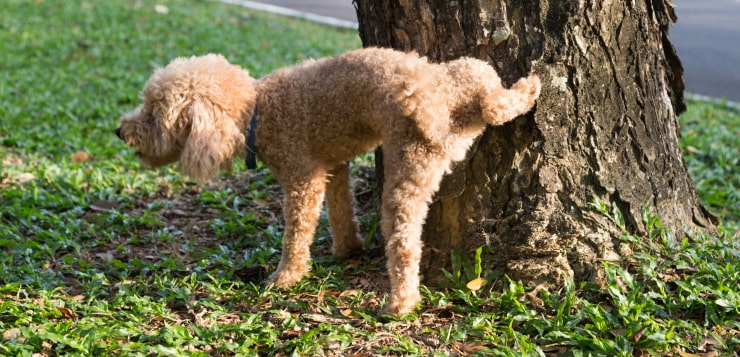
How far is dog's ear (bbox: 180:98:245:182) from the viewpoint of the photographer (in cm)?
351


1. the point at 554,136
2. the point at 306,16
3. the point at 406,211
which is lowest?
the point at 406,211

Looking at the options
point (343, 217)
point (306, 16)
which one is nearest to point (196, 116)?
point (343, 217)

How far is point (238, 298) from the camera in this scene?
3.66 metres

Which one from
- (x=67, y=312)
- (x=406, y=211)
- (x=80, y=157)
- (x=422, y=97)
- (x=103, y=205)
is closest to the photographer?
(x=422, y=97)

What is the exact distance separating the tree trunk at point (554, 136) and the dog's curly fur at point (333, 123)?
226 mm

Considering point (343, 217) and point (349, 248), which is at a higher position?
point (343, 217)

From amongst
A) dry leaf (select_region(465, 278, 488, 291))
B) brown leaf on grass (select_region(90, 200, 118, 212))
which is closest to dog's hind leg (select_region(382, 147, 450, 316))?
dry leaf (select_region(465, 278, 488, 291))

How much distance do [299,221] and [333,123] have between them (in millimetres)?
619

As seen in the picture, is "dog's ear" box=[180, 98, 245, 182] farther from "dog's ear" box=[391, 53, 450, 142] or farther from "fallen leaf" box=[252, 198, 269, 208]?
"fallen leaf" box=[252, 198, 269, 208]

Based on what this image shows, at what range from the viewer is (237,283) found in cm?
384

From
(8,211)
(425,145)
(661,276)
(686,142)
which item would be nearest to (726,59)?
(686,142)

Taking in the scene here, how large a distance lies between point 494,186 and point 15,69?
713cm

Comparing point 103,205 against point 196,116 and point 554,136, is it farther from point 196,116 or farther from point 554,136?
point 554,136

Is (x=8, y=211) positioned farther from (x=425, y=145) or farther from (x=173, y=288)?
(x=425, y=145)
